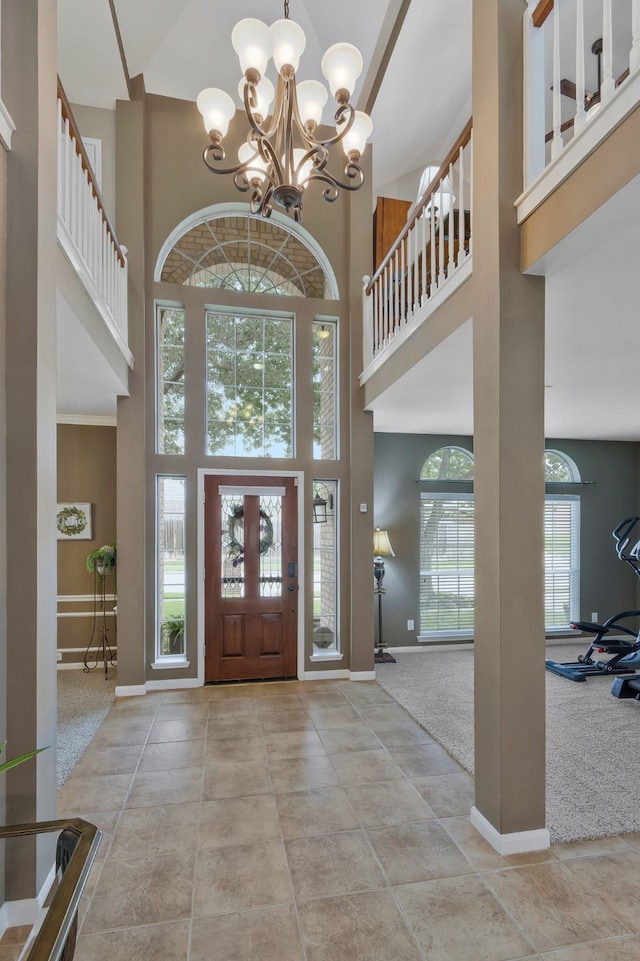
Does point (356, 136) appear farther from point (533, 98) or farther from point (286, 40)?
point (533, 98)

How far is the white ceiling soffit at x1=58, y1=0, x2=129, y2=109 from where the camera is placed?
405 cm

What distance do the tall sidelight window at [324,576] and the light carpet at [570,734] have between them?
70 cm

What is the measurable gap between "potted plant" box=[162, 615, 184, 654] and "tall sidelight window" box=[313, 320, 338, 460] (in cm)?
223

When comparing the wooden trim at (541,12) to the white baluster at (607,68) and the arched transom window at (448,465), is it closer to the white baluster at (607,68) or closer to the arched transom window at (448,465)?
the white baluster at (607,68)

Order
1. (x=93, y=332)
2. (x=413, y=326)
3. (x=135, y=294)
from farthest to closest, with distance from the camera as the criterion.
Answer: (x=135, y=294)
(x=413, y=326)
(x=93, y=332)

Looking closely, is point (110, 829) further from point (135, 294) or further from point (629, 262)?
point (135, 294)

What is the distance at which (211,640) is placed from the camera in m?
5.12

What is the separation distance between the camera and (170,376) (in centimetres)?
521

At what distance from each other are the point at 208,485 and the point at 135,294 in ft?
6.38

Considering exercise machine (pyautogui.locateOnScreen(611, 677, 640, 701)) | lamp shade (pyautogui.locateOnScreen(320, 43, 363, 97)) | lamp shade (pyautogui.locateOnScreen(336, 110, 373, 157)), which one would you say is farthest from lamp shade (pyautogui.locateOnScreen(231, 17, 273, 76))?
exercise machine (pyautogui.locateOnScreen(611, 677, 640, 701))

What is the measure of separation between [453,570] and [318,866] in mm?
4676

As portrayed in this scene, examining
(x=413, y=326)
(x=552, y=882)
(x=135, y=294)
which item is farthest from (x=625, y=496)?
(x=135, y=294)

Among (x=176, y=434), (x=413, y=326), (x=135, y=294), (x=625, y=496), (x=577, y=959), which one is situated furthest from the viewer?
(x=625, y=496)

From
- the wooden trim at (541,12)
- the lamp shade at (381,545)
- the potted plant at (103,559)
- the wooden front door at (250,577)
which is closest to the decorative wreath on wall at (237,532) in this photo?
the wooden front door at (250,577)
